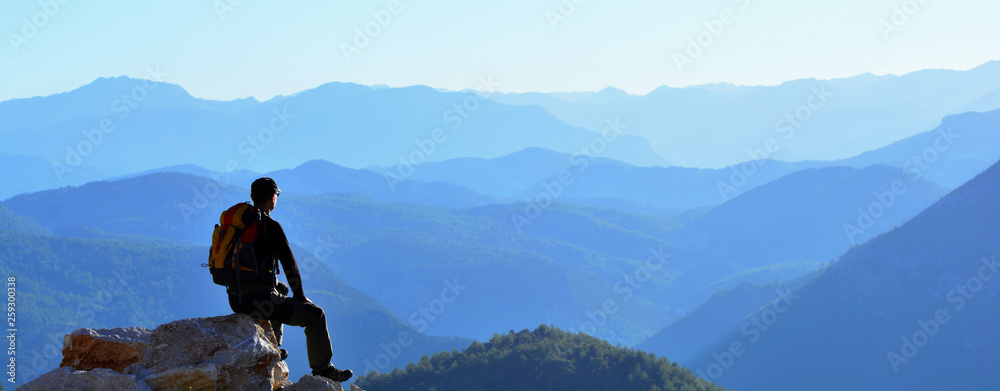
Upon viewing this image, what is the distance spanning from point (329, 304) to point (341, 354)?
24.1m

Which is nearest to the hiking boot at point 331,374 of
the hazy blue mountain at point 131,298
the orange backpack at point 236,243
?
the orange backpack at point 236,243

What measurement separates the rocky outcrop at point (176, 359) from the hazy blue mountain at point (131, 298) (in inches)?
5908

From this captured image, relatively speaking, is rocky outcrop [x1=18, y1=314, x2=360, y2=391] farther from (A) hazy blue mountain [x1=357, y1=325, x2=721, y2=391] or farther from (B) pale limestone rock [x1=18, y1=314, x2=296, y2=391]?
(A) hazy blue mountain [x1=357, y1=325, x2=721, y2=391]

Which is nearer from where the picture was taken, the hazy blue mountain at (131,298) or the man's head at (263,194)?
the man's head at (263,194)

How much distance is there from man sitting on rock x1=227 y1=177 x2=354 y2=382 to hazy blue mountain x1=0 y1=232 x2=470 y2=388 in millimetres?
150252

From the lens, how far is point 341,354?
571 feet

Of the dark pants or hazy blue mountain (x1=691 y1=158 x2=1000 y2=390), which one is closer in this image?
the dark pants

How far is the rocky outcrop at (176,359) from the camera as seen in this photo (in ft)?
31.6

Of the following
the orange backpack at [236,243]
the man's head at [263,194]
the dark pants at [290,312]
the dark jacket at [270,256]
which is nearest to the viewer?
the orange backpack at [236,243]

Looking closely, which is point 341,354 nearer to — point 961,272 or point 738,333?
point 738,333

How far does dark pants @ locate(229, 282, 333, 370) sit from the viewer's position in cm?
1046

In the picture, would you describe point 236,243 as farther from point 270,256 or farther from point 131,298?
point 131,298

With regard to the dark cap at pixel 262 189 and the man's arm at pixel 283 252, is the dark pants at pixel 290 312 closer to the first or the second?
the man's arm at pixel 283 252

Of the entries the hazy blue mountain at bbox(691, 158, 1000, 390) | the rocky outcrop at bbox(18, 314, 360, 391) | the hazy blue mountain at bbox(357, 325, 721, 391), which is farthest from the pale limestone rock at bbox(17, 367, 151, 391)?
the hazy blue mountain at bbox(691, 158, 1000, 390)
